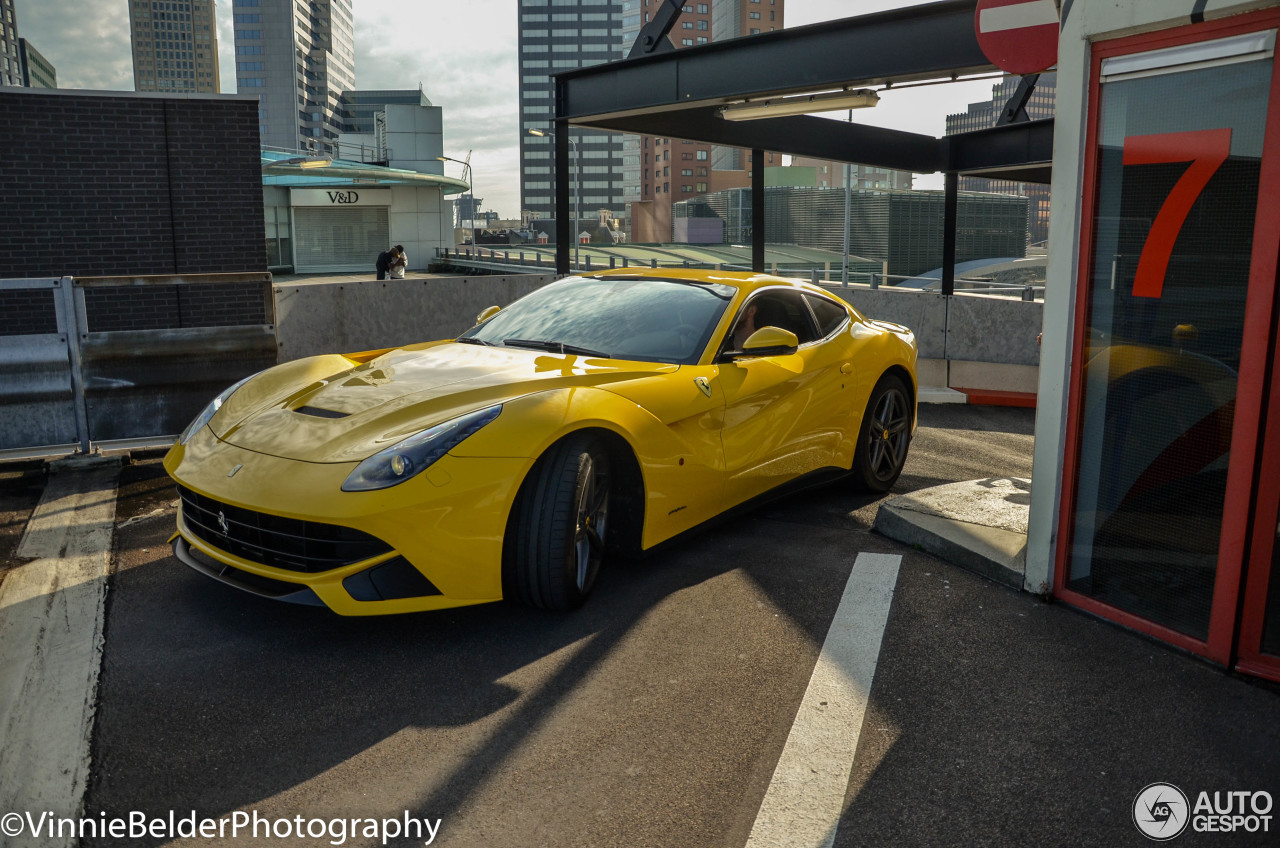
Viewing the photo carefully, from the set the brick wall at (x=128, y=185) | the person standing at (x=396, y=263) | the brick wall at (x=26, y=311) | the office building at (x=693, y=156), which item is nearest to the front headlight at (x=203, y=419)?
the brick wall at (x=128, y=185)

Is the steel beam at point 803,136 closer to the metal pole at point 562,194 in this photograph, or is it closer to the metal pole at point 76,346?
the metal pole at point 562,194

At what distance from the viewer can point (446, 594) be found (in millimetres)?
3855

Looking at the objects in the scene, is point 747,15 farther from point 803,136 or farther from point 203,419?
point 203,419

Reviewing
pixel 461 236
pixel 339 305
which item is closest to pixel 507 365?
pixel 339 305

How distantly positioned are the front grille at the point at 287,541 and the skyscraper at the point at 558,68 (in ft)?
559

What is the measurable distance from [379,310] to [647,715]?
8539mm

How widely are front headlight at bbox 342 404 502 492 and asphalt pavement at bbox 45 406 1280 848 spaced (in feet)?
2.29

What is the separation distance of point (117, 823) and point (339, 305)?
851 cm

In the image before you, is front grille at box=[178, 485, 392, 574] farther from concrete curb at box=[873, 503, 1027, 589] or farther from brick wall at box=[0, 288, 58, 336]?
brick wall at box=[0, 288, 58, 336]

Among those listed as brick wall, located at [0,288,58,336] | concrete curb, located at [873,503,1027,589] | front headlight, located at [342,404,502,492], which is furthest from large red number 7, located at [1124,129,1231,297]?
brick wall, located at [0,288,58,336]

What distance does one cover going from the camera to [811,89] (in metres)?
9.02

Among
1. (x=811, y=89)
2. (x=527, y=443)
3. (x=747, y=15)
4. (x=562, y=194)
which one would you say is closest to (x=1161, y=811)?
(x=527, y=443)

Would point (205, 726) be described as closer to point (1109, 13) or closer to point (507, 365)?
point (507, 365)

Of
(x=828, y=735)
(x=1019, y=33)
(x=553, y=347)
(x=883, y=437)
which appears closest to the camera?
(x=828, y=735)
